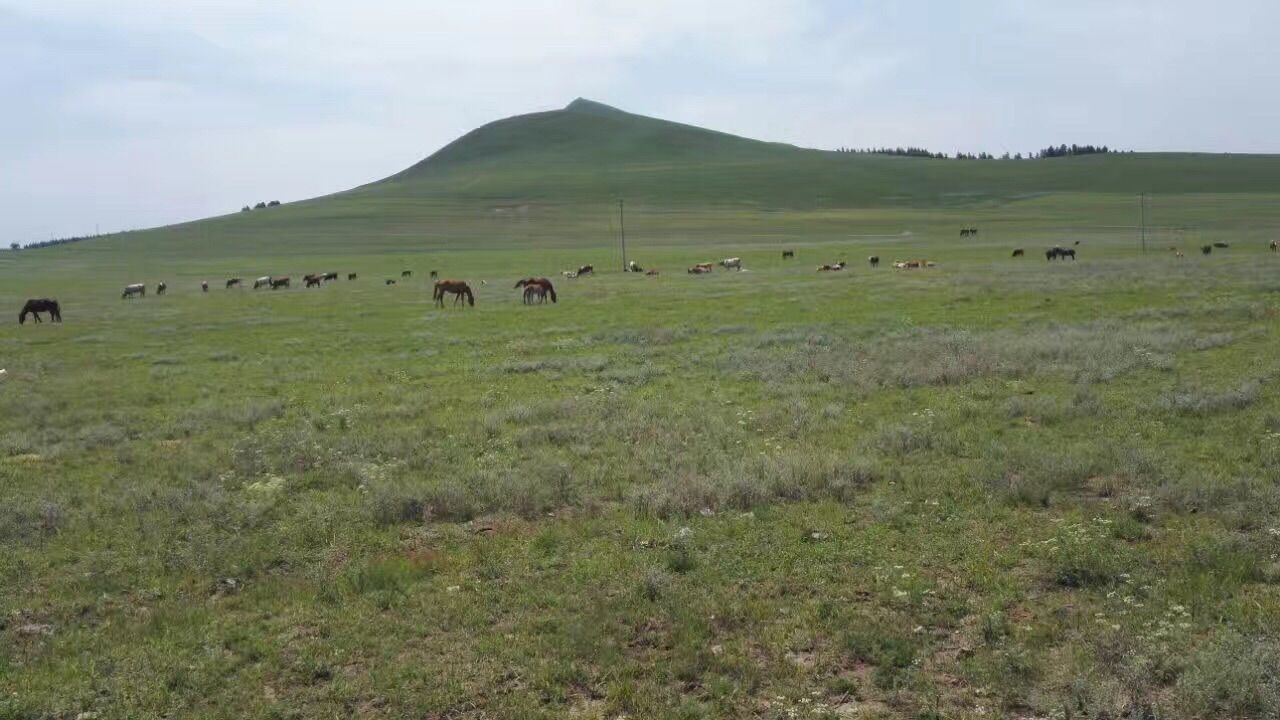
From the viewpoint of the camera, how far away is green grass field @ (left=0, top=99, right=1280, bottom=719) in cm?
650

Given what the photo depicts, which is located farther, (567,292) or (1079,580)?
(567,292)

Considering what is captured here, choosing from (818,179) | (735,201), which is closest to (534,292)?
(735,201)

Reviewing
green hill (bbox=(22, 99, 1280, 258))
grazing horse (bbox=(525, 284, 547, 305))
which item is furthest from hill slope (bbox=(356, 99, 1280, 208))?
grazing horse (bbox=(525, 284, 547, 305))

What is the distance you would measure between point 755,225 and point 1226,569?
107828mm

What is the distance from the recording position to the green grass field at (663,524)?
6.50m

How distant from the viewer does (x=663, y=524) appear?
9.70 metres

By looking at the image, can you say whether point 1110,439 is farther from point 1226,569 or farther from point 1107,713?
point 1107,713

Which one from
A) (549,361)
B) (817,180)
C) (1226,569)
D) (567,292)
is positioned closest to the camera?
(1226,569)

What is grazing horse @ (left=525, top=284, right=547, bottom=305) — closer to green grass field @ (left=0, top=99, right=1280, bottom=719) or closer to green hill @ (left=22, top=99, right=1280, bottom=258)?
green grass field @ (left=0, top=99, right=1280, bottom=719)

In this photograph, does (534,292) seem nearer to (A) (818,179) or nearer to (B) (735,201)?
(B) (735,201)

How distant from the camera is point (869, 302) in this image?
3397 cm

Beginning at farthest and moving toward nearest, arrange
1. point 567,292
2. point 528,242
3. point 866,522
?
point 528,242 < point 567,292 < point 866,522

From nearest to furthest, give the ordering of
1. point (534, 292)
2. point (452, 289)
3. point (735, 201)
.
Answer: point (534, 292) < point (452, 289) < point (735, 201)

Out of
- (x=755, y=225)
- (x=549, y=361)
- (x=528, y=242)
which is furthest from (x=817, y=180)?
(x=549, y=361)
